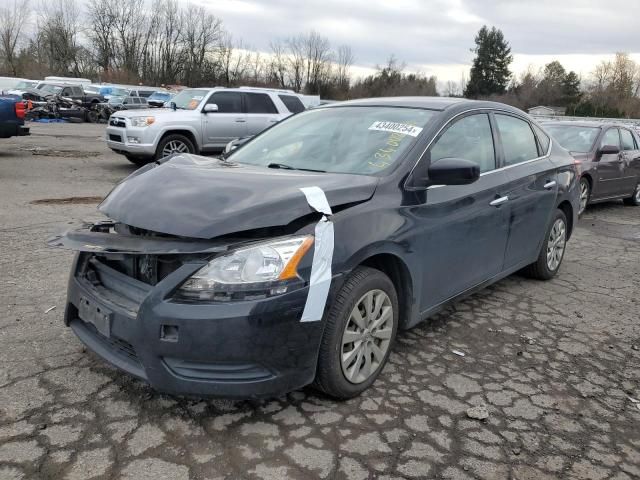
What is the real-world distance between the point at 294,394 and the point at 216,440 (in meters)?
0.58

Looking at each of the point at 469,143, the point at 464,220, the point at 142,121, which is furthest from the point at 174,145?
the point at 464,220

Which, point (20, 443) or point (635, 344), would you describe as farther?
point (635, 344)

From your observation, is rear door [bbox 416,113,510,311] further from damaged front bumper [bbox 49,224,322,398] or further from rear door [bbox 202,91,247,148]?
rear door [bbox 202,91,247,148]

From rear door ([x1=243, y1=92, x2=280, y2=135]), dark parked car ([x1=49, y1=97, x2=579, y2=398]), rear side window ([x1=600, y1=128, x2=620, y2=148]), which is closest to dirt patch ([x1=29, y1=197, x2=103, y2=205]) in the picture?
rear door ([x1=243, y1=92, x2=280, y2=135])

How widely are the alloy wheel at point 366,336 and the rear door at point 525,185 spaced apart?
171cm

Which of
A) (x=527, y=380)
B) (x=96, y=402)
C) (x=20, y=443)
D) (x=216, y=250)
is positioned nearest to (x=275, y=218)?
(x=216, y=250)

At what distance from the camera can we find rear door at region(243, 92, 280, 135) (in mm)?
12500

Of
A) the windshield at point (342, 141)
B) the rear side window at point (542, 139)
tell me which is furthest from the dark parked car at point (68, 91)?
the rear side window at point (542, 139)

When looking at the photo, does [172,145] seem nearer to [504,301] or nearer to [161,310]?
[504,301]

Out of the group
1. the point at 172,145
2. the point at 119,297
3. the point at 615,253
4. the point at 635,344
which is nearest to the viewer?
the point at 119,297

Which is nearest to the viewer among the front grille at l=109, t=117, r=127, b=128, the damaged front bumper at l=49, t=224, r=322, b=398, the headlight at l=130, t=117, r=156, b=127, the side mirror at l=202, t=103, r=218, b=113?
the damaged front bumper at l=49, t=224, r=322, b=398

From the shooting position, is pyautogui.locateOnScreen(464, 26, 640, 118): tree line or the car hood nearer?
the car hood

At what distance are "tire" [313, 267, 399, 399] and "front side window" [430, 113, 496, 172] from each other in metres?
0.99

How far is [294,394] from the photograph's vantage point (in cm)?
308
